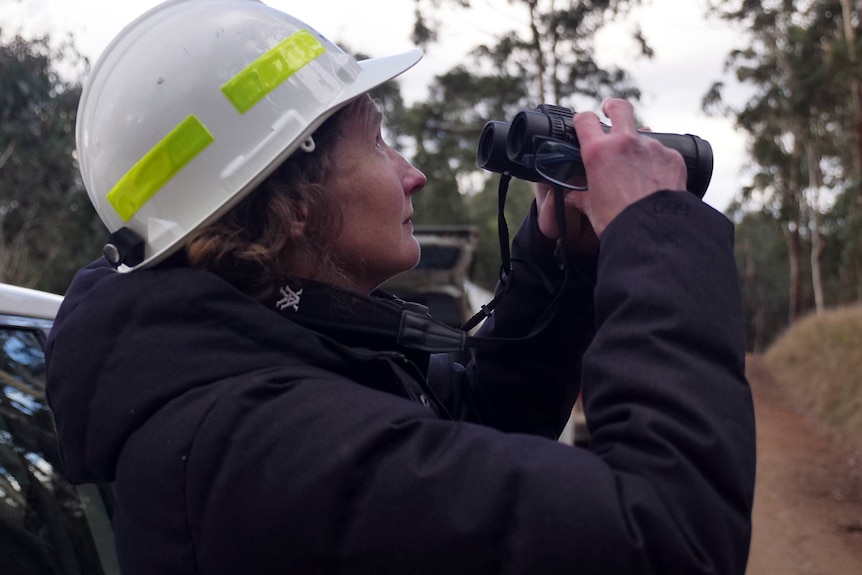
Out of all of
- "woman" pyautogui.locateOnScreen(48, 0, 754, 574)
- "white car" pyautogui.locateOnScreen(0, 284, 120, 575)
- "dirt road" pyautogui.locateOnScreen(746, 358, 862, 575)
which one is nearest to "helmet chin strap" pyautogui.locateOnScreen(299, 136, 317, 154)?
"woman" pyautogui.locateOnScreen(48, 0, 754, 574)

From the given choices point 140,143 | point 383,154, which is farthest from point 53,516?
point 383,154

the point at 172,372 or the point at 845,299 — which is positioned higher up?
the point at 172,372

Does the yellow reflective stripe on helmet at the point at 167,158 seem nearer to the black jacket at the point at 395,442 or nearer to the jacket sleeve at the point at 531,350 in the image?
the black jacket at the point at 395,442

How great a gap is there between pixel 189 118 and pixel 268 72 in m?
0.14

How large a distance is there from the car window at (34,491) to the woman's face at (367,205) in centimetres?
83

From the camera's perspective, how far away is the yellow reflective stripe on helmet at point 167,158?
1.29 m

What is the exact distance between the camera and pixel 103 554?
5.83ft

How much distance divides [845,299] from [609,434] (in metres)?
30.0

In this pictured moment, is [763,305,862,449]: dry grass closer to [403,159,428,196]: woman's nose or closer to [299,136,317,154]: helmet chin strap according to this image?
[403,159,428,196]: woman's nose

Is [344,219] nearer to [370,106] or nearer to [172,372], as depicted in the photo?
[370,106]

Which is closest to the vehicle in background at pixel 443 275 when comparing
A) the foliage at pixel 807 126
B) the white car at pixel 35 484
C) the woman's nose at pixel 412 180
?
the white car at pixel 35 484

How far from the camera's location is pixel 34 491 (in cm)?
180

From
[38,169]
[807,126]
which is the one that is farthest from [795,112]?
[38,169]

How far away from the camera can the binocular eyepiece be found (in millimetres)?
1309
